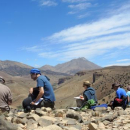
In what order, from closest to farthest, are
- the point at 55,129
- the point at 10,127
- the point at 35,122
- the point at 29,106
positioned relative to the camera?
the point at 10,127 < the point at 55,129 < the point at 35,122 < the point at 29,106

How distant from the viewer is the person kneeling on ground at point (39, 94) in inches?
320

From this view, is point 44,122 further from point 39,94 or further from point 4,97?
A: point 39,94

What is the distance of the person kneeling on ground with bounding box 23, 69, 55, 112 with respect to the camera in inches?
320

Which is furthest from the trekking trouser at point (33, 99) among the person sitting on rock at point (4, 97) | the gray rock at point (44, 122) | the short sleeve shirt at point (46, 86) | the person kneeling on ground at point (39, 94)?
the gray rock at point (44, 122)

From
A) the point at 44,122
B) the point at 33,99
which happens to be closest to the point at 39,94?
the point at 33,99

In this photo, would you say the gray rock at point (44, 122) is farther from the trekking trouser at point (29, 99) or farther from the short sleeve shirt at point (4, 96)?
the trekking trouser at point (29, 99)

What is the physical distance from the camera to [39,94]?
26.3 feet

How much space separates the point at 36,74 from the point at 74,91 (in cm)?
14184

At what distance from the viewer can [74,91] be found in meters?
149

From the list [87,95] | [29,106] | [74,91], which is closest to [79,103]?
[87,95]

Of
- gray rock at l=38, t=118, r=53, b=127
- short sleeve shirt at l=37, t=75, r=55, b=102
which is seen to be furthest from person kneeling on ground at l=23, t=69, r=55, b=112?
gray rock at l=38, t=118, r=53, b=127

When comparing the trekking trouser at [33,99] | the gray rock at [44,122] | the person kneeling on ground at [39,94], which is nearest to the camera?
the gray rock at [44,122]

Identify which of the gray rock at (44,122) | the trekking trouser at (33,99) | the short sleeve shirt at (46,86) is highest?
the short sleeve shirt at (46,86)

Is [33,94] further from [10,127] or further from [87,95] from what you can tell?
[10,127]
